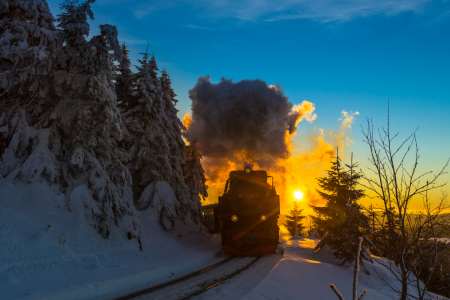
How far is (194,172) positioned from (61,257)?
1599 centimetres

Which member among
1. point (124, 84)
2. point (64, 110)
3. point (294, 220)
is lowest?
point (294, 220)

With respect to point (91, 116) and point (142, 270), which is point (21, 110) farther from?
point (142, 270)

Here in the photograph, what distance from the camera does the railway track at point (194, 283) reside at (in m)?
7.81

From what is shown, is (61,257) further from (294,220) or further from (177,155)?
(294,220)

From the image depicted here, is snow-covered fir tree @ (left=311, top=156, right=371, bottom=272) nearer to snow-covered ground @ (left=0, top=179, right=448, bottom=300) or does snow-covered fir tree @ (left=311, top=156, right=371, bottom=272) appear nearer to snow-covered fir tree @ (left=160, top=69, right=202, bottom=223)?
snow-covered ground @ (left=0, top=179, right=448, bottom=300)

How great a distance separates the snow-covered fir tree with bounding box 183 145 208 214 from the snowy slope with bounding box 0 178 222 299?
11.3 meters

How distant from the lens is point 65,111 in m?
12.2

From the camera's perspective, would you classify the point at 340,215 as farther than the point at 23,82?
Yes

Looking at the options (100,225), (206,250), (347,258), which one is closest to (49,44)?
(100,225)

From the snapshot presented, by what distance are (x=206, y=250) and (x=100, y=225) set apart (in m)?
6.69

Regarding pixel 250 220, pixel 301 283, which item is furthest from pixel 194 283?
pixel 250 220

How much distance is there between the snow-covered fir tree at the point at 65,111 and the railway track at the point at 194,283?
15.7 feet

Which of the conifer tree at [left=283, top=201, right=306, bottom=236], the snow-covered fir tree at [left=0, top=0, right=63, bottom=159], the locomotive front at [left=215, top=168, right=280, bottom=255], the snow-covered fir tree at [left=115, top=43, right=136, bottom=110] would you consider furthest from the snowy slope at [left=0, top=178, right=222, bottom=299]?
the conifer tree at [left=283, top=201, right=306, bottom=236]

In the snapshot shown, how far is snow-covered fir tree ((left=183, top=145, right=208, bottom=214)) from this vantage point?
82.5 feet
